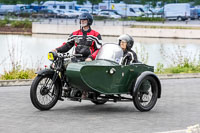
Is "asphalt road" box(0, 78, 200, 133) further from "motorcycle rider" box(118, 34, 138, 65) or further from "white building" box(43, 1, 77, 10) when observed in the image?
"white building" box(43, 1, 77, 10)

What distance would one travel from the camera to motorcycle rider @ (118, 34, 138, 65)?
10367 mm

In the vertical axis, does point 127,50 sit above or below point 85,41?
below

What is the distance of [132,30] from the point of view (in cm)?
5959

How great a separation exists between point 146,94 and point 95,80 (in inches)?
47.2

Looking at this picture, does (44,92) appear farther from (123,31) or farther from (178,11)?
(178,11)

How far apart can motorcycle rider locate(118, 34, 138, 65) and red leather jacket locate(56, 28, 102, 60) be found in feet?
1.48

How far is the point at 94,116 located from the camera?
376 inches

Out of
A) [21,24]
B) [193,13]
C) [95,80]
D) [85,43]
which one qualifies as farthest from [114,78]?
[193,13]

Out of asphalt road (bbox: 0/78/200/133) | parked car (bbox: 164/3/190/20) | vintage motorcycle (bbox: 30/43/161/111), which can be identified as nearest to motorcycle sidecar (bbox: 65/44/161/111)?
vintage motorcycle (bbox: 30/43/161/111)

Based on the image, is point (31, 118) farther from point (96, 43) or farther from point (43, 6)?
point (43, 6)

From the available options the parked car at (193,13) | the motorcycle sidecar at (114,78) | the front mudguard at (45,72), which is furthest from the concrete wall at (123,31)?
the front mudguard at (45,72)

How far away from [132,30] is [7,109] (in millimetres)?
50012

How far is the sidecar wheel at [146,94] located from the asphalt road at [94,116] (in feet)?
0.46

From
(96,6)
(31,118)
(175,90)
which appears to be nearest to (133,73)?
(31,118)
